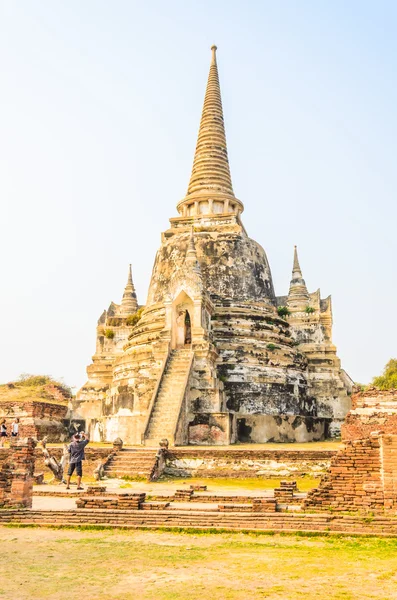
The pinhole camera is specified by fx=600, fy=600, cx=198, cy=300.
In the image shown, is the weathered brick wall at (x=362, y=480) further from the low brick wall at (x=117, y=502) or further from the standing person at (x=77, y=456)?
the standing person at (x=77, y=456)

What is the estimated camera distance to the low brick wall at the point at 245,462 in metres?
15.6

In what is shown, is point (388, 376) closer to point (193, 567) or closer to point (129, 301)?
point (129, 301)

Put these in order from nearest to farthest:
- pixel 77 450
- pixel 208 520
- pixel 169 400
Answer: pixel 208 520
pixel 77 450
pixel 169 400

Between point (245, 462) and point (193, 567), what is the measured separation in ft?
31.1

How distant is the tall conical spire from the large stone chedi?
7cm

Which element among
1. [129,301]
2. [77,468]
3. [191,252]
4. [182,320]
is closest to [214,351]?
[182,320]

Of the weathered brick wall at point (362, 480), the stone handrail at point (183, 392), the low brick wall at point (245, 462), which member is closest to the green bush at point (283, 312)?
the stone handrail at point (183, 392)

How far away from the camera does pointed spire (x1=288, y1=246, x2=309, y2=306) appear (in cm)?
2984

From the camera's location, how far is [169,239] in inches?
1117

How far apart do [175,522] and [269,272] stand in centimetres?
2017

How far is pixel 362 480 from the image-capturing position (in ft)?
31.6

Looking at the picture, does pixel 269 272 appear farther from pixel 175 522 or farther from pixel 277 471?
pixel 175 522

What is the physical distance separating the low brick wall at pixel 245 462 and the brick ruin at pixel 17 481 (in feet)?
19.9

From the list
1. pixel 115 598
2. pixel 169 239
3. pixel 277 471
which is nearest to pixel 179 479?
pixel 277 471
